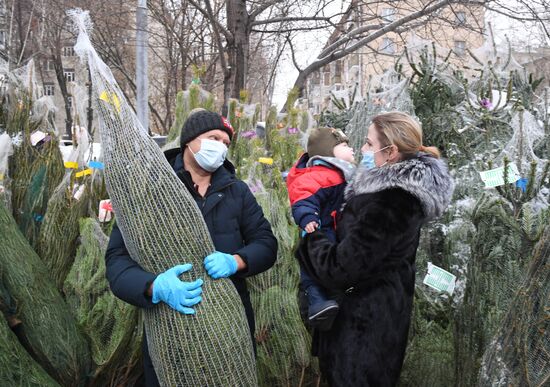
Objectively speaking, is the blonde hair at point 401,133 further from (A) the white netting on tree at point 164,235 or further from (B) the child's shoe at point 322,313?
(A) the white netting on tree at point 164,235

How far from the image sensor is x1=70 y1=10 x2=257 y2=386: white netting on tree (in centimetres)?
193

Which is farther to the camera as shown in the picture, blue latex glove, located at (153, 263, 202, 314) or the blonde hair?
the blonde hair

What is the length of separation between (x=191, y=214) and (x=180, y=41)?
8866 millimetres

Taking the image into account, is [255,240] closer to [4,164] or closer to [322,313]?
[322,313]

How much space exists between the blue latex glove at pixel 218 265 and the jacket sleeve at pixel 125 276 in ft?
0.68

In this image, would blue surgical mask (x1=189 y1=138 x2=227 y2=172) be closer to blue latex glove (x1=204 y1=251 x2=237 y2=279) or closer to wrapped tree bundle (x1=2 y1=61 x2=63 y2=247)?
blue latex glove (x1=204 y1=251 x2=237 y2=279)

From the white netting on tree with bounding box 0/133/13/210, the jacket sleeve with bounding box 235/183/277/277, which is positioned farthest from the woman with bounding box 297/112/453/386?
the white netting on tree with bounding box 0/133/13/210

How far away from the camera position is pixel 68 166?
12.9 feet

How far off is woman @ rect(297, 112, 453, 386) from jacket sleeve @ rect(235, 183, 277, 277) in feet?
0.56

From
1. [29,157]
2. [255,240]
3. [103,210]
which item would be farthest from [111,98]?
[29,157]

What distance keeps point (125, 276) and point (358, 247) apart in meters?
0.90

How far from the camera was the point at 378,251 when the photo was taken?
2.07 metres

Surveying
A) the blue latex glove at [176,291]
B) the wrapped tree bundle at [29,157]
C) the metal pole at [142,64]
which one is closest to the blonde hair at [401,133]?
the blue latex glove at [176,291]

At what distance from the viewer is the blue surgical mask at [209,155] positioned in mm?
2258
